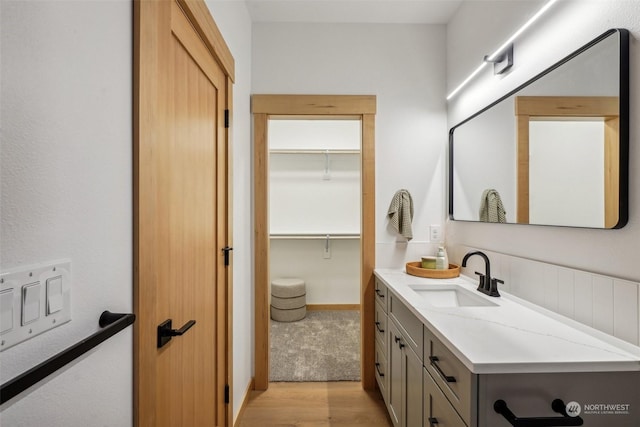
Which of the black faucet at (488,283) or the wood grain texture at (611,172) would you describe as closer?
the wood grain texture at (611,172)

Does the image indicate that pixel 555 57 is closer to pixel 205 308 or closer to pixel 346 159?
pixel 205 308

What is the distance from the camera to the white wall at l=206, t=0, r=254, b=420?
5.99 feet

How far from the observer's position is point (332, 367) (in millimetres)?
2539

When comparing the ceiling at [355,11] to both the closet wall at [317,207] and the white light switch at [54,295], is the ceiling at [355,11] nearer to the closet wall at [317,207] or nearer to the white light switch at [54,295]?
the closet wall at [317,207]

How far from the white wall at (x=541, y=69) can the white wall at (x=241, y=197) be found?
1.55 metres

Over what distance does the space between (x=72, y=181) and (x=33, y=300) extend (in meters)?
0.23

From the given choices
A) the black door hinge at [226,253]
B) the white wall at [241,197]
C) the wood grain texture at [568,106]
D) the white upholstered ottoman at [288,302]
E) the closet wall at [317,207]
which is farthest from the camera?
the closet wall at [317,207]

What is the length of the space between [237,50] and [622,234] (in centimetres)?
212

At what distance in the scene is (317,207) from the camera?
12.7 feet

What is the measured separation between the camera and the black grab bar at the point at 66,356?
0.45m

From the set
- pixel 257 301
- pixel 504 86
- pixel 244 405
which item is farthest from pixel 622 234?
pixel 244 405

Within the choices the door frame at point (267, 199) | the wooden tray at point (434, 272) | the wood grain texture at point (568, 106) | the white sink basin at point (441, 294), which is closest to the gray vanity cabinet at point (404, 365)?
the white sink basin at point (441, 294)

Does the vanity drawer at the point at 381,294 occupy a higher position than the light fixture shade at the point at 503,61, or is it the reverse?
the light fixture shade at the point at 503,61

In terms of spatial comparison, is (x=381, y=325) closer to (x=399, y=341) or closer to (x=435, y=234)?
(x=399, y=341)
